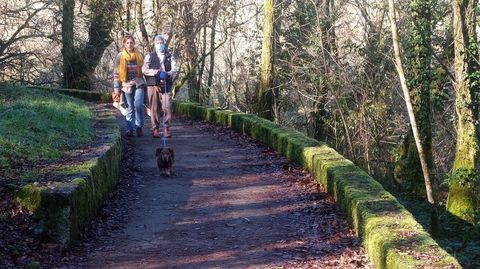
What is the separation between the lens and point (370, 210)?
697 cm

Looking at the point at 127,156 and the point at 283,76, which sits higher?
the point at 283,76

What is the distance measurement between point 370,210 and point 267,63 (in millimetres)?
10905

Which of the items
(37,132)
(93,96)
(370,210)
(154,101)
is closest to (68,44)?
(93,96)

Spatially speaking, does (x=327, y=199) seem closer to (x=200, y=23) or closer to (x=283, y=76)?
(x=283, y=76)

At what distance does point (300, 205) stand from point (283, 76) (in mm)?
14671

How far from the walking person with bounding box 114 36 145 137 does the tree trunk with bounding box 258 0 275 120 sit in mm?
5070

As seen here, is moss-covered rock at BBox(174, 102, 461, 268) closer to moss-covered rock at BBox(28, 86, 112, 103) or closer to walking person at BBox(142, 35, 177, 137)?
walking person at BBox(142, 35, 177, 137)

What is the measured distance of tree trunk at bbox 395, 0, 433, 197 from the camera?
→ 1566cm

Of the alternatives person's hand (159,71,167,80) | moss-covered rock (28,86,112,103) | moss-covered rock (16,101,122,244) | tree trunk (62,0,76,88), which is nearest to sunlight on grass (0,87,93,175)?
moss-covered rock (16,101,122,244)

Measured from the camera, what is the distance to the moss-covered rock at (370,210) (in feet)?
18.2

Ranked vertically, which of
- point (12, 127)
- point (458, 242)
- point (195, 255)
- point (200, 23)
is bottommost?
point (458, 242)

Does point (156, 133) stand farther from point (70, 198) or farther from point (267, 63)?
point (70, 198)

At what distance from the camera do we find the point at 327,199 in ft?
29.6

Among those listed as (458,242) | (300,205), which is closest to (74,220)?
(300,205)
